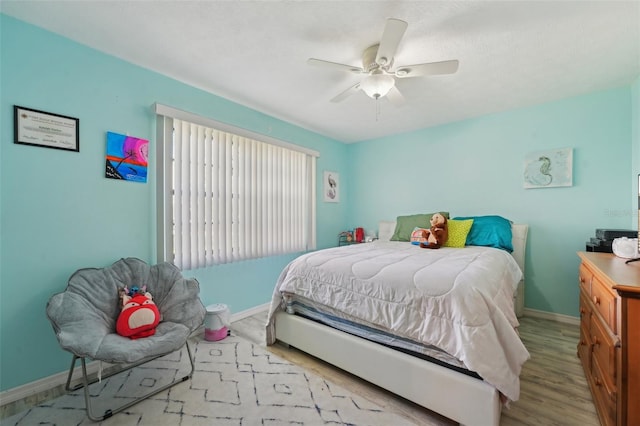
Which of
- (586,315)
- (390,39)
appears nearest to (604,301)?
(586,315)

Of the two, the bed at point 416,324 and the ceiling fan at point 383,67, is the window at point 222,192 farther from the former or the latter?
the ceiling fan at point 383,67

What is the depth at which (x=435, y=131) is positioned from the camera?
12.0ft

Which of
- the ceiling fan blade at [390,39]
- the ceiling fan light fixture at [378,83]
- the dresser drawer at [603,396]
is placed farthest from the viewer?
the ceiling fan light fixture at [378,83]

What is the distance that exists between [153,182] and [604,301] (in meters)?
3.17

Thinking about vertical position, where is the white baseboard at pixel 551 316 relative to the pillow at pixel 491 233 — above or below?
below

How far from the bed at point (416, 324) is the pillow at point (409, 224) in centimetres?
98

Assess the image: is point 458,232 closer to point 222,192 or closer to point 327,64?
point 327,64

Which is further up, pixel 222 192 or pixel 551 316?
pixel 222 192

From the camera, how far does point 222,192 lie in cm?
275

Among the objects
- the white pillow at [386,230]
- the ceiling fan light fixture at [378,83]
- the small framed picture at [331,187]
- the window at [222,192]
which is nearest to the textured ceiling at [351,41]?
the ceiling fan light fixture at [378,83]

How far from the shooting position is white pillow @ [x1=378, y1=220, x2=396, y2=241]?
3.86 m

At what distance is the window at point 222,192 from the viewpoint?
238 cm

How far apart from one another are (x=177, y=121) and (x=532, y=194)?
151 inches

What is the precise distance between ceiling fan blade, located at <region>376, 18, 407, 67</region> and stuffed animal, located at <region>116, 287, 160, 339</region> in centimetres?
229
